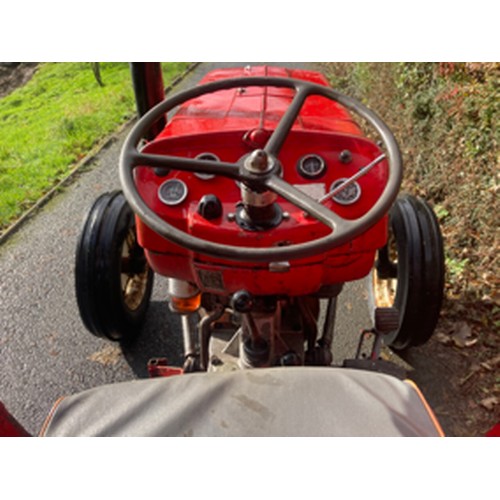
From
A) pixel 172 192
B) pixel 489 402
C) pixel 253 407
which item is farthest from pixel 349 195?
pixel 489 402

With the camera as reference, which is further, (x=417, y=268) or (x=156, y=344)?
(x=156, y=344)

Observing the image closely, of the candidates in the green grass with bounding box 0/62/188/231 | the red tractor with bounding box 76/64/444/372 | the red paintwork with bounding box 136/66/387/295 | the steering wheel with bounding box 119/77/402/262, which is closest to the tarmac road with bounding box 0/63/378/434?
the red tractor with bounding box 76/64/444/372

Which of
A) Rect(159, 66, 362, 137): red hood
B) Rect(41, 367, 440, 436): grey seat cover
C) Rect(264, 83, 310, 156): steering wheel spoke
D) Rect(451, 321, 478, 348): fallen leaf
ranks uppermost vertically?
Rect(264, 83, 310, 156): steering wheel spoke

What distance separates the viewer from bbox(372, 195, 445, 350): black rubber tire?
2.16 metres

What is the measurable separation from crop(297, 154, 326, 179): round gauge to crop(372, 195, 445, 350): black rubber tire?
2.70 feet

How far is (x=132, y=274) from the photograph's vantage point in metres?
2.67

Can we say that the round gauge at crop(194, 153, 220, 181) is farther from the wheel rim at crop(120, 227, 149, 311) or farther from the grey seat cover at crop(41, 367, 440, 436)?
the wheel rim at crop(120, 227, 149, 311)

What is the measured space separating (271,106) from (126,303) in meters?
1.35

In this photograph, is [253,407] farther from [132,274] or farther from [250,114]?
[132,274]

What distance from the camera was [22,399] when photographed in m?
2.47

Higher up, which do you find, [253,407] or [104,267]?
[253,407]

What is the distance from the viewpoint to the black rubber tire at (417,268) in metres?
2.16

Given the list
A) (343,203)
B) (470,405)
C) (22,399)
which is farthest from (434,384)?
(22,399)

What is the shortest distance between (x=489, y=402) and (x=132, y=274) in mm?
2042
